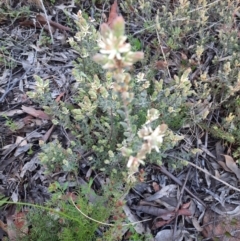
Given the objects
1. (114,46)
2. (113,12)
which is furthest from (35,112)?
(114,46)

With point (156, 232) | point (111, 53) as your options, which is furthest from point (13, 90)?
point (111, 53)

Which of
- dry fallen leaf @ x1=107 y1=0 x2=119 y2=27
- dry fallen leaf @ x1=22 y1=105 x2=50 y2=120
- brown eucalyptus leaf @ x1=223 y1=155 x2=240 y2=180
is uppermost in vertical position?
dry fallen leaf @ x1=107 y1=0 x2=119 y2=27

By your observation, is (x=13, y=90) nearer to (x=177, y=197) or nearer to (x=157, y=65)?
(x=157, y=65)

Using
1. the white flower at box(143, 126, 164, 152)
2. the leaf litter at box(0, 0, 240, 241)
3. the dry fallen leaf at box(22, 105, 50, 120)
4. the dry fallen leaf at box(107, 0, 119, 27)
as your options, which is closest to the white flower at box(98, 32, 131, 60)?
the white flower at box(143, 126, 164, 152)

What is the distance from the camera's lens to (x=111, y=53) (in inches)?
44.4

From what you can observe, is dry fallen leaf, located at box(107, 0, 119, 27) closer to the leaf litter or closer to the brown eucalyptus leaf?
the leaf litter

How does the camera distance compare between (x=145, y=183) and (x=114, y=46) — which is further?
(x=145, y=183)

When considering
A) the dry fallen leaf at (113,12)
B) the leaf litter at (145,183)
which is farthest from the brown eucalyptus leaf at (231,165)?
the dry fallen leaf at (113,12)

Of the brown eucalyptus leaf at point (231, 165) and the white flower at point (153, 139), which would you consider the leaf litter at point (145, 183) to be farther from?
the white flower at point (153, 139)

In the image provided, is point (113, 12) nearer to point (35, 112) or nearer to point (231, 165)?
point (35, 112)

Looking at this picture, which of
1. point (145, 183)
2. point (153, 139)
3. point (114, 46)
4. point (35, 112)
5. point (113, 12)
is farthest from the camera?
point (113, 12)

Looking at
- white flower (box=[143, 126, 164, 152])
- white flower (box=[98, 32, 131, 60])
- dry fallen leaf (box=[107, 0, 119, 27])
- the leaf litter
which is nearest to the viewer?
white flower (box=[98, 32, 131, 60])

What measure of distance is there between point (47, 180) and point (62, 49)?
4.03 feet

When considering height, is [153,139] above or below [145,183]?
above
